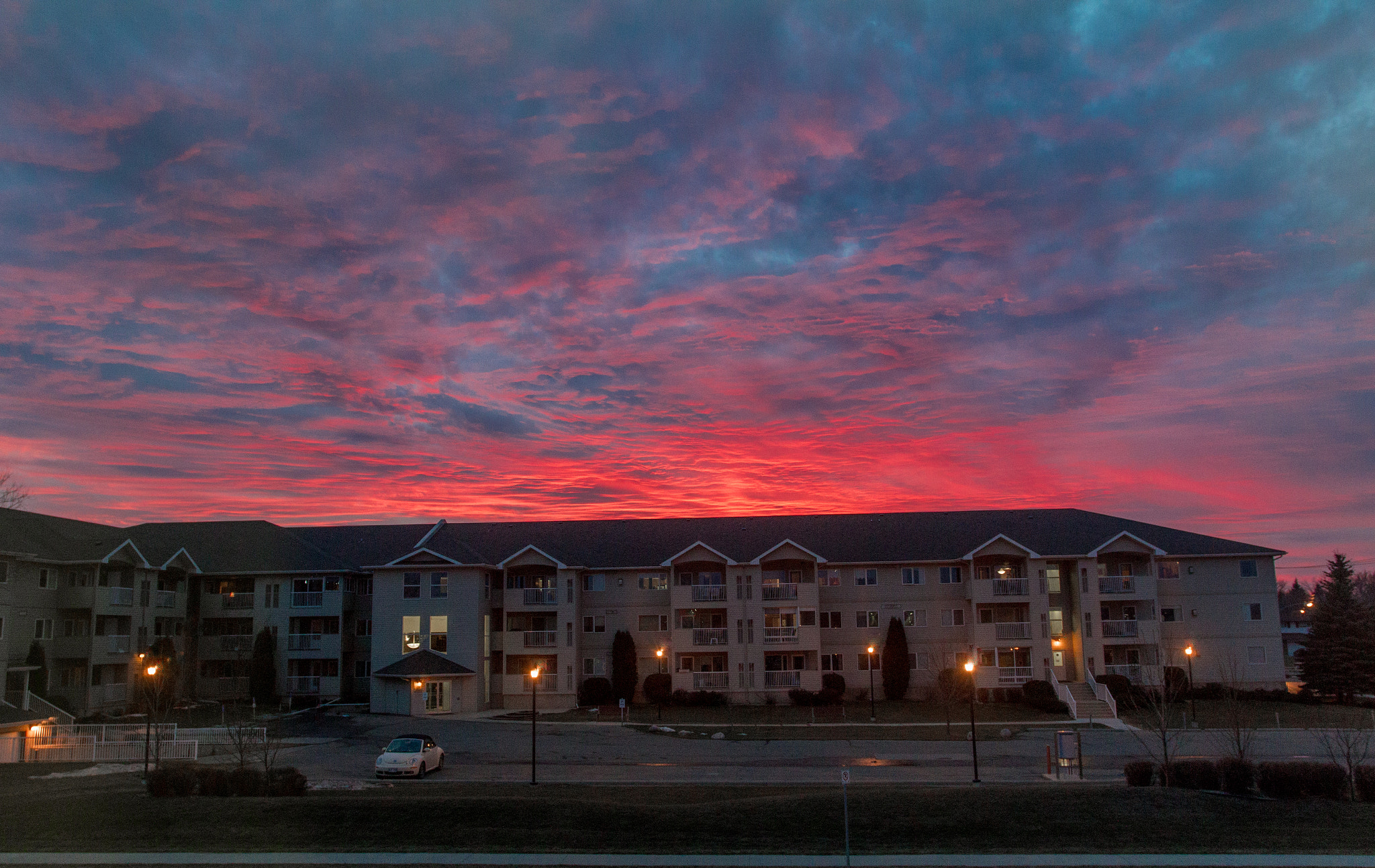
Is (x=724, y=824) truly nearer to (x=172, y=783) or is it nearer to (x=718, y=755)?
(x=172, y=783)

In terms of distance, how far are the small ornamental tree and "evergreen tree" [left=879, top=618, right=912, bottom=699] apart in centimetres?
1462

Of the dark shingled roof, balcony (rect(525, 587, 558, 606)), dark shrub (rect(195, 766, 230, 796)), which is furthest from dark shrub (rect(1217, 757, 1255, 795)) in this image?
the dark shingled roof

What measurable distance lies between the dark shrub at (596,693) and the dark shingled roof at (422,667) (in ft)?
21.0

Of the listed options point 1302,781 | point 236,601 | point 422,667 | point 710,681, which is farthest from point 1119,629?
point 236,601

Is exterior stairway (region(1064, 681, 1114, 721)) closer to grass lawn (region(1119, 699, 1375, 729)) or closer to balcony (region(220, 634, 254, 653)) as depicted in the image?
grass lawn (region(1119, 699, 1375, 729))

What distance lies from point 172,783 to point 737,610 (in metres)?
34.6

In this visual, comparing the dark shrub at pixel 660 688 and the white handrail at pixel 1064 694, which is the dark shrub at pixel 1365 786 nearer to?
the white handrail at pixel 1064 694

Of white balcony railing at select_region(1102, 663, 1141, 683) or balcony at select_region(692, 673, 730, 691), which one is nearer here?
white balcony railing at select_region(1102, 663, 1141, 683)

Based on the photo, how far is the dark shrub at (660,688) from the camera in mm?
51844

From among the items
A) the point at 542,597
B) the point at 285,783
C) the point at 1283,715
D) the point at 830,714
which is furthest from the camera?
the point at 542,597

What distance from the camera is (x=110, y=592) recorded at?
4969cm

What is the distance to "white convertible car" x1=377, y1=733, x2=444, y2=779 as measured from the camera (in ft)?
93.6

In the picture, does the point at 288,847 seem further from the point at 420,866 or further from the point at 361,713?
the point at 361,713

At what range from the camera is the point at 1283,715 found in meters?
44.3
